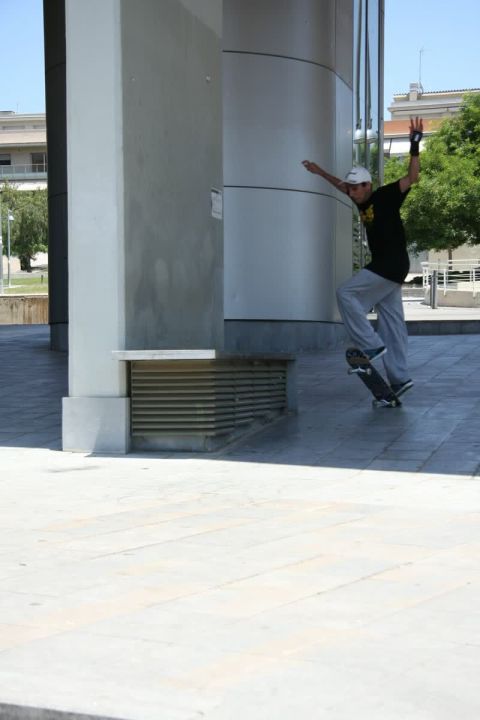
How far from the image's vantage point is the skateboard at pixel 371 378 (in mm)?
9094

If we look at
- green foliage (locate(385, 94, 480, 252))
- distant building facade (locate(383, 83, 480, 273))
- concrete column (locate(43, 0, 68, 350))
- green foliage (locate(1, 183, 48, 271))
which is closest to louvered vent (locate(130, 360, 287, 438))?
concrete column (locate(43, 0, 68, 350))

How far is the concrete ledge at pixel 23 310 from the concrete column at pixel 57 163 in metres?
26.0

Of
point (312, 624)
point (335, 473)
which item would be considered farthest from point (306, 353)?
point (312, 624)

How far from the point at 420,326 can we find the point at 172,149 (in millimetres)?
11542

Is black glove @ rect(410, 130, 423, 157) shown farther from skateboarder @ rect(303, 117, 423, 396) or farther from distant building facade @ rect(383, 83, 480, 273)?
distant building facade @ rect(383, 83, 480, 273)

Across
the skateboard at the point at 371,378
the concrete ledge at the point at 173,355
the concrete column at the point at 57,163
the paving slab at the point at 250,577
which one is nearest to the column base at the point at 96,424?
the paving slab at the point at 250,577

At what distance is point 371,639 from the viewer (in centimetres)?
344

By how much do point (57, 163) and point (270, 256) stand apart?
3.34 meters

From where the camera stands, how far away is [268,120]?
48.4ft

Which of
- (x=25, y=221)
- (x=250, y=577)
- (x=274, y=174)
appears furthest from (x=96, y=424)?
(x=25, y=221)

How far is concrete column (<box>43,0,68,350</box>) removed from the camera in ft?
50.8

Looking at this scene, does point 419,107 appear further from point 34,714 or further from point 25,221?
point 34,714

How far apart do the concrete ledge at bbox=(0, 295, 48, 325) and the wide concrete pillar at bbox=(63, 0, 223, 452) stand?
109 ft

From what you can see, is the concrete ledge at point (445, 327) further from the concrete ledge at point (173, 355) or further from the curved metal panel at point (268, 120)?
the concrete ledge at point (173, 355)
